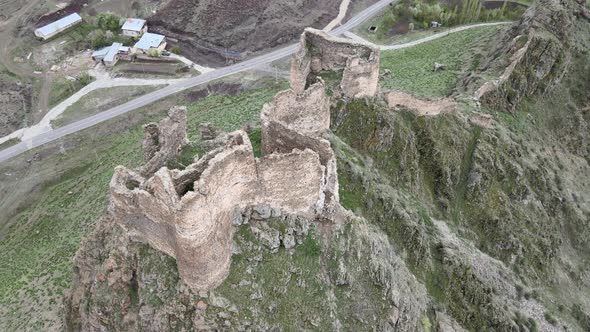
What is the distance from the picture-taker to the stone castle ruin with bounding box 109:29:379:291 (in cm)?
2397

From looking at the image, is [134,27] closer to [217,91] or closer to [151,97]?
[151,97]

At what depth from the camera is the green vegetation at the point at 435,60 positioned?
65.2 meters

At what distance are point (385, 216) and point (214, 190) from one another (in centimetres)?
1765

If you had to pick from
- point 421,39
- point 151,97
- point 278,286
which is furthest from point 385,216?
point 421,39

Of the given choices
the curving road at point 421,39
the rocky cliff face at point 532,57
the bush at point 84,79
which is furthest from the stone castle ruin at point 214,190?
the curving road at point 421,39

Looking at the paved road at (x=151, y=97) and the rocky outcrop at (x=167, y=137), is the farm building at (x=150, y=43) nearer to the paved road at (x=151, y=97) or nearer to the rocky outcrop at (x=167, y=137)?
the paved road at (x=151, y=97)

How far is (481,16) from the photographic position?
91.3 m

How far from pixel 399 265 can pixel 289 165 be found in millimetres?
13553

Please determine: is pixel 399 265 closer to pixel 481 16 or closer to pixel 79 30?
pixel 481 16

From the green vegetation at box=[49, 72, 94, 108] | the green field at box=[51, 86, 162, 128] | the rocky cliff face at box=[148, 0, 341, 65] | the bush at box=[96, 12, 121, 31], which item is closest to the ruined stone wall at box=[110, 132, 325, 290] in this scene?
the green field at box=[51, 86, 162, 128]

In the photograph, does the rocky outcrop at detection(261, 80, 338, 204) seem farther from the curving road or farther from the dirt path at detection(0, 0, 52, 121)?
the dirt path at detection(0, 0, 52, 121)

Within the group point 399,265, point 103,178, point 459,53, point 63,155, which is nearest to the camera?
point 399,265

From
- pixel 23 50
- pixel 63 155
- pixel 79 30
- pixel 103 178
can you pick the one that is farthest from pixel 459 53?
pixel 23 50

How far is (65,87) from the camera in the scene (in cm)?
7862
